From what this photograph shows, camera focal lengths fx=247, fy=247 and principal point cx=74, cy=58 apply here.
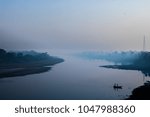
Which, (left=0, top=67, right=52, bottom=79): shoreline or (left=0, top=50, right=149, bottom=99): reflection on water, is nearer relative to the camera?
(left=0, top=50, right=149, bottom=99): reflection on water

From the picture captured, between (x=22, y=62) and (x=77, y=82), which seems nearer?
(x=77, y=82)

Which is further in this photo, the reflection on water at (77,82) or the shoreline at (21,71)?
the shoreline at (21,71)

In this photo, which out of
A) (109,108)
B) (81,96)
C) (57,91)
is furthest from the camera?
Answer: (57,91)

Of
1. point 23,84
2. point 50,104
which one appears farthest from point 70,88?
point 50,104

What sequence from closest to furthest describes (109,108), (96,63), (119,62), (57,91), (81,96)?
(109,108)
(81,96)
(57,91)
(119,62)
(96,63)

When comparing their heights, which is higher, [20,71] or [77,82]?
[20,71]

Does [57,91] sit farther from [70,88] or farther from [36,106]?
[36,106]

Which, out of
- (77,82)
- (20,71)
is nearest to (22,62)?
(20,71)

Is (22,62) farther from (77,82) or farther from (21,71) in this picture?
(77,82)
